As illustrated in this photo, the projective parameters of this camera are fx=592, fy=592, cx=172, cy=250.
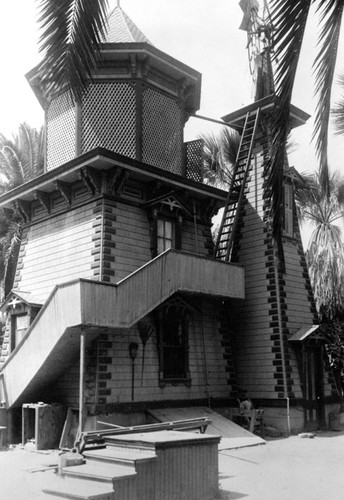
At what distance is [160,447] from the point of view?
28.7 feet

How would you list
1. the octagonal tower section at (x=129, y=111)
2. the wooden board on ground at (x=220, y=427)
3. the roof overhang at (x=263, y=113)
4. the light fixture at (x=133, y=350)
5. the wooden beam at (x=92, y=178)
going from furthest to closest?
the roof overhang at (x=263, y=113), the octagonal tower section at (x=129, y=111), the wooden beam at (x=92, y=178), the light fixture at (x=133, y=350), the wooden board on ground at (x=220, y=427)

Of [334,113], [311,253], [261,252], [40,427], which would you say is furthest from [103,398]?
[311,253]

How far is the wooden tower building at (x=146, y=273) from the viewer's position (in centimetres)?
1717

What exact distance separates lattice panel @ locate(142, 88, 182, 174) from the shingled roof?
7.45ft

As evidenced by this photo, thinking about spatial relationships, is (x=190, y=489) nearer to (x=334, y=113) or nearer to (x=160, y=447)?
(x=160, y=447)

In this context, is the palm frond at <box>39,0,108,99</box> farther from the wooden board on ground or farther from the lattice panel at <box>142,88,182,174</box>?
the lattice panel at <box>142,88,182,174</box>

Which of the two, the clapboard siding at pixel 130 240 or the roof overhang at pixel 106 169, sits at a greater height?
the roof overhang at pixel 106 169

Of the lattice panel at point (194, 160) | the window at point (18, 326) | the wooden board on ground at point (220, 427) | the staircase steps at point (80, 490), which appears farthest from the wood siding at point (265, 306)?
the staircase steps at point (80, 490)

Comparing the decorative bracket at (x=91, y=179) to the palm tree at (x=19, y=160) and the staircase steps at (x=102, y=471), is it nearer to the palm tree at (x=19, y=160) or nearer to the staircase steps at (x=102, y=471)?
the staircase steps at (x=102, y=471)

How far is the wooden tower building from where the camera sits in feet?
56.3

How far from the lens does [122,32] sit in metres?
22.7

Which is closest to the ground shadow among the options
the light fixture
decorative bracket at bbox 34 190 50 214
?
the light fixture

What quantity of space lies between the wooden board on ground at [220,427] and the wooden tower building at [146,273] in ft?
1.40

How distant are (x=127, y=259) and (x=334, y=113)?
29.4 feet
